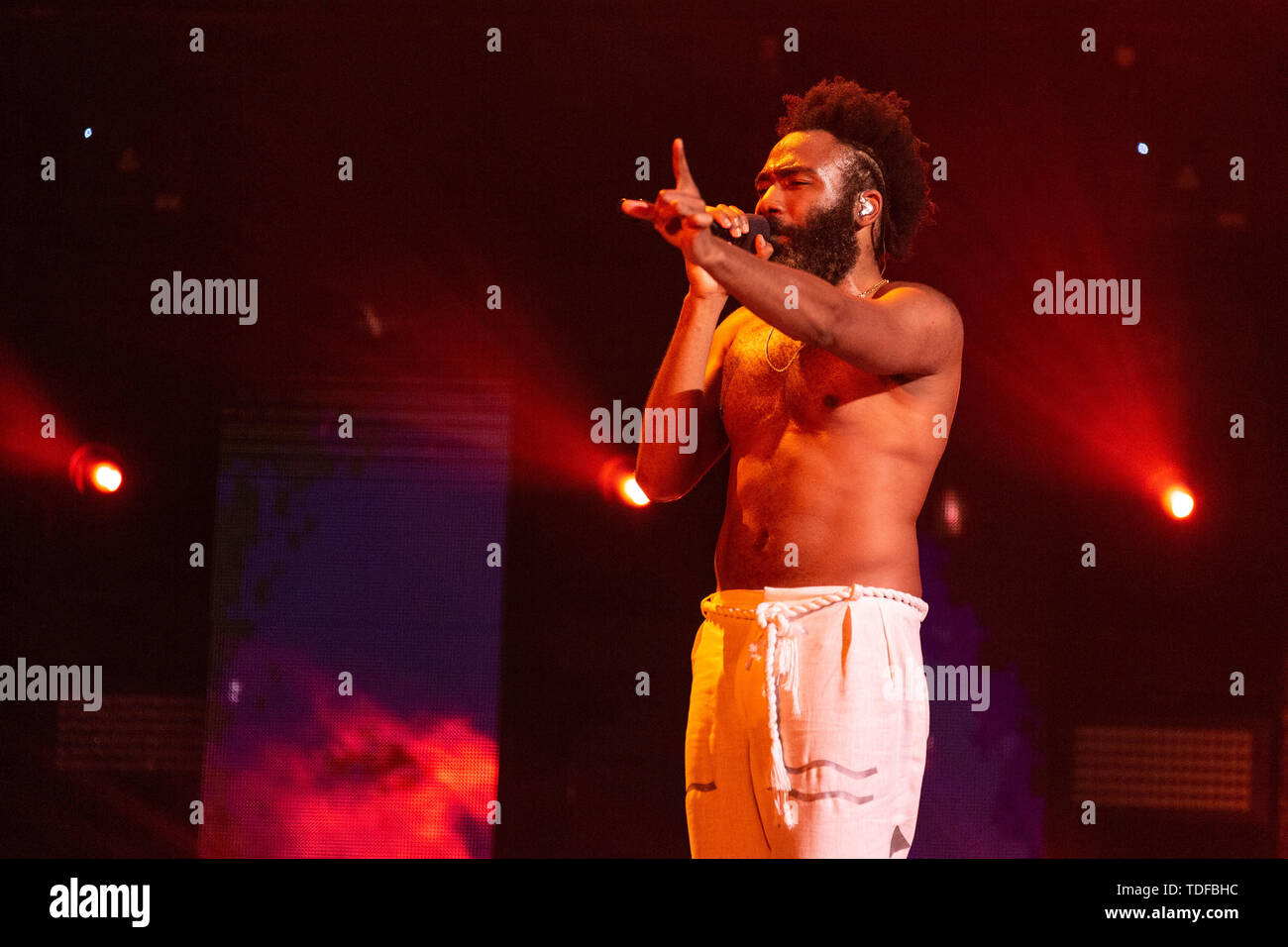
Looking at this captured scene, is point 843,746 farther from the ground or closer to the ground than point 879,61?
closer to the ground

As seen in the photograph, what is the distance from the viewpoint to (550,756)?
3900 millimetres

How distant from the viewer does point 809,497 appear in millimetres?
2174

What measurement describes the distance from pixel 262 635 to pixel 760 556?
7.01 ft

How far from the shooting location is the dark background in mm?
3756

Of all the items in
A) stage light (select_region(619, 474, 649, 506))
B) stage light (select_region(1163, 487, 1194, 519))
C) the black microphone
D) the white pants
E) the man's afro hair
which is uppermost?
the man's afro hair

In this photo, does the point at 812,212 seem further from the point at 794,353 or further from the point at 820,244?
the point at 794,353

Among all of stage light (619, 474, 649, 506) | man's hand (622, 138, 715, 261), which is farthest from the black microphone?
stage light (619, 474, 649, 506)

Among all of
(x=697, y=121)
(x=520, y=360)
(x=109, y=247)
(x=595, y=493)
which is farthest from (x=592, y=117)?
(x=109, y=247)

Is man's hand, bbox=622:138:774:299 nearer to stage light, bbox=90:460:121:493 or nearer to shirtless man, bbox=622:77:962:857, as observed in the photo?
shirtless man, bbox=622:77:962:857

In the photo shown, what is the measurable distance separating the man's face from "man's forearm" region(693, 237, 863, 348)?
1.17ft

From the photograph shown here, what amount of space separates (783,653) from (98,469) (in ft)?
8.65

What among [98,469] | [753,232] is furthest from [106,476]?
[753,232]

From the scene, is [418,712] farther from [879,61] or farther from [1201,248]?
[1201,248]

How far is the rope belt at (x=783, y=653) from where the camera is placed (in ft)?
6.73
